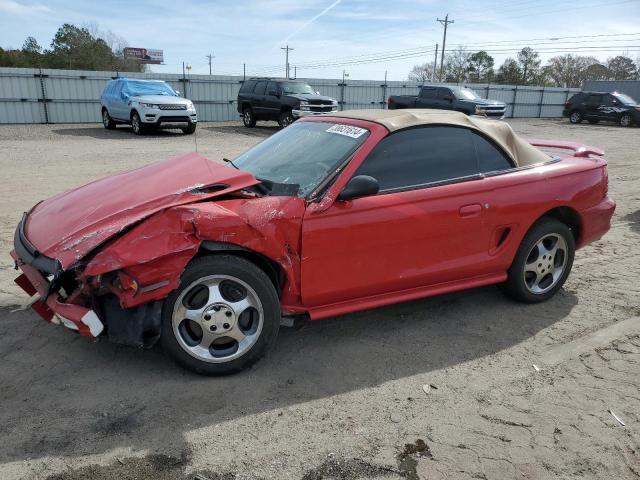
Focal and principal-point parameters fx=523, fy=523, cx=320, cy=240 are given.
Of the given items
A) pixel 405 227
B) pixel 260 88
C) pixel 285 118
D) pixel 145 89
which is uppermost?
pixel 260 88

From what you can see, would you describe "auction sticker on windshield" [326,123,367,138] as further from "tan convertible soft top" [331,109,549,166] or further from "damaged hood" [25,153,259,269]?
"damaged hood" [25,153,259,269]

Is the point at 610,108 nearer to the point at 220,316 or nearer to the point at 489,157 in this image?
the point at 489,157

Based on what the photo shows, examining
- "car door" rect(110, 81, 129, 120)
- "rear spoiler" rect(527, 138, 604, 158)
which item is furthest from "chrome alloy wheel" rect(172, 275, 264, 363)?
"car door" rect(110, 81, 129, 120)

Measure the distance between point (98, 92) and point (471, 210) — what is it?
76.5 feet

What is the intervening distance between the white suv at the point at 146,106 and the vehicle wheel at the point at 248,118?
3471 millimetres

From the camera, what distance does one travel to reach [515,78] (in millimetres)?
71625

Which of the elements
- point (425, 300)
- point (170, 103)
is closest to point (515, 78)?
point (170, 103)

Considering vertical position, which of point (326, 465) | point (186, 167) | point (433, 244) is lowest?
point (326, 465)

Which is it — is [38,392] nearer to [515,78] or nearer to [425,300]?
[425,300]

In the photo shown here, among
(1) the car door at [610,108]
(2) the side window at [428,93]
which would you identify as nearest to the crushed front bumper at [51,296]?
(2) the side window at [428,93]

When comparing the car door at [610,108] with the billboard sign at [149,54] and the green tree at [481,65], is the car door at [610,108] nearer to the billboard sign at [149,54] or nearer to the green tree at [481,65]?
the green tree at [481,65]

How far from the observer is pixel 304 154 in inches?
156

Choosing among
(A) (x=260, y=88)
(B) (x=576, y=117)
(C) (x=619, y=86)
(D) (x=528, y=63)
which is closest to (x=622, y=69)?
(D) (x=528, y=63)

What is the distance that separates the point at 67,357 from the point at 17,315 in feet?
2.96
